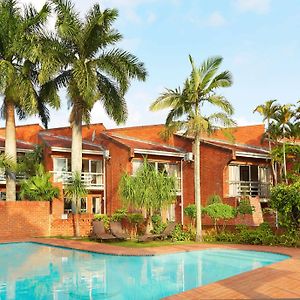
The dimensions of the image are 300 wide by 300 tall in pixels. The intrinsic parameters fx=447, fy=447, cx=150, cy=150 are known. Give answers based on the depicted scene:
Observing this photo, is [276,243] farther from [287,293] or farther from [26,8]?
[26,8]

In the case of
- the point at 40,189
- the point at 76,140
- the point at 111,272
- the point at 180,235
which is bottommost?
the point at 111,272

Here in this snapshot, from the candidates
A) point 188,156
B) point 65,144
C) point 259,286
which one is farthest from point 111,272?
point 65,144

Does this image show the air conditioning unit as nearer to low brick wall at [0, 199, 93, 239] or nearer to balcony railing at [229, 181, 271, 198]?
balcony railing at [229, 181, 271, 198]

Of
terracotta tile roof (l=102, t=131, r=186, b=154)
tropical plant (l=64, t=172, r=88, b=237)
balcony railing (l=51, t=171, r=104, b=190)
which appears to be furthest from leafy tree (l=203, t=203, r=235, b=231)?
balcony railing (l=51, t=171, r=104, b=190)

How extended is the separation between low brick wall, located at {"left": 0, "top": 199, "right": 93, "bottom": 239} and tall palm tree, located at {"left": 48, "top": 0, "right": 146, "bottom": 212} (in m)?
2.75

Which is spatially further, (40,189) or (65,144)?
(65,144)

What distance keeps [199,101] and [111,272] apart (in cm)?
1014

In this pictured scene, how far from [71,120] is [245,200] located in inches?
448

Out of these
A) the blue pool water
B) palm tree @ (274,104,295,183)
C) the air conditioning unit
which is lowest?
the blue pool water

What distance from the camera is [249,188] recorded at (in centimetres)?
3089

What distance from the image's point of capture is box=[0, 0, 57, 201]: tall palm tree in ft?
79.4

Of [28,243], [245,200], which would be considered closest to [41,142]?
[28,243]

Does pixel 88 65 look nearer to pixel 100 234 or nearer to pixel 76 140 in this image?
pixel 76 140

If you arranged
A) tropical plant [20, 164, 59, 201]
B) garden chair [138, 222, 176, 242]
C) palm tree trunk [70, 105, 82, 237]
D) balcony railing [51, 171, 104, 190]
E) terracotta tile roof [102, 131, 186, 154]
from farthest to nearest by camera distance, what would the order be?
terracotta tile roof [102, 131, 186, 154] → balcony railing [51, 171, 104, 190] → palm tree trunk [70, 105, 82, 237] → tropical plant [20, 164, 59, 201] → garden chair [138, 222, 176, 242]
